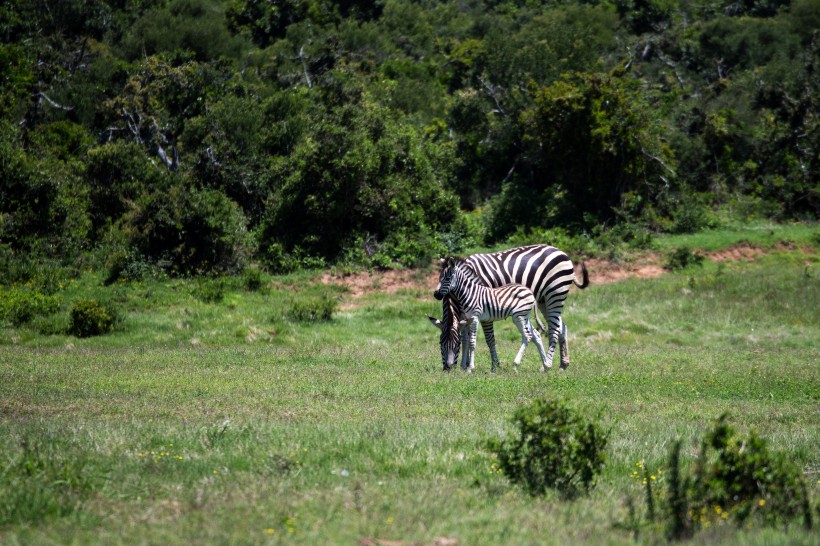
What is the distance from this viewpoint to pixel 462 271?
62.4ft

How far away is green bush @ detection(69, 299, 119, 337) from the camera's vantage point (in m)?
23.4

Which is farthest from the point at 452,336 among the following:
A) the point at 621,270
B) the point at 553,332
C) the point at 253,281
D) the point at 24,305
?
the point at 621,270

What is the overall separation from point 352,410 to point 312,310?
13.2m

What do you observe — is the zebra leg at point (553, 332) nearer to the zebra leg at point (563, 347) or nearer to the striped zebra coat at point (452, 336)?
the zebra leg at point (563, 347)

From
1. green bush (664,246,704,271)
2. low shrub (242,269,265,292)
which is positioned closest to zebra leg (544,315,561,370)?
low shrub (242,269,265,292)

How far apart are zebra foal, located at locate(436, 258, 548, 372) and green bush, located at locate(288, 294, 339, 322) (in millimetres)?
8150

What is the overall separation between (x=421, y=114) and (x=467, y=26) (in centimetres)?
2149

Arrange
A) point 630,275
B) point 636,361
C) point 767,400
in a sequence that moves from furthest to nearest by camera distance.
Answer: point 630,275 → point 636,361 → point 767,400

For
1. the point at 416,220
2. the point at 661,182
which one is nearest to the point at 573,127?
the point at 661,182

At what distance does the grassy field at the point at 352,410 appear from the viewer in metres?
7.51

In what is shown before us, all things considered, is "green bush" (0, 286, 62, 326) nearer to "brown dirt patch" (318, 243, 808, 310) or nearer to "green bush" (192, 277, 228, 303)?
"green bush" (192, 277, 228, 303)

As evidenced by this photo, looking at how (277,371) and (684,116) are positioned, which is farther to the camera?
(684,116)

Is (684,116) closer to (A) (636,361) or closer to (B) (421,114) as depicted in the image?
(B) (421,114)

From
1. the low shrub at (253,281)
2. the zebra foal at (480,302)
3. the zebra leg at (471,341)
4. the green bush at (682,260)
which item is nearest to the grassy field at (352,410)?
the low shrub at (253,281)
